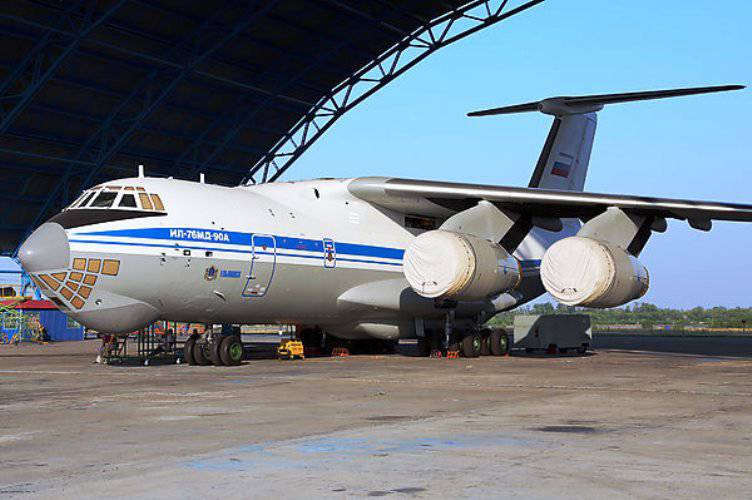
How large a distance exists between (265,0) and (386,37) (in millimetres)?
7512

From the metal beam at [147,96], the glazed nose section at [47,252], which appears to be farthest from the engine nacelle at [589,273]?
the metal beam at [147,96]

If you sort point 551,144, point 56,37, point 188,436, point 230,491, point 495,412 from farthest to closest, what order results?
point 56,37 → point 551,144 → point 495,412 → point 188,436 → point 230,491

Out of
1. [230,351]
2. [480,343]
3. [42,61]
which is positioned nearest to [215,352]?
[230,351]

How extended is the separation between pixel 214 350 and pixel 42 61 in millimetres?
17502

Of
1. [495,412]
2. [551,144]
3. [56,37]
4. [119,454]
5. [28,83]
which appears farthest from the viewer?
[28,83]

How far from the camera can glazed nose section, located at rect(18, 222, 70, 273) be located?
1697 centimetres

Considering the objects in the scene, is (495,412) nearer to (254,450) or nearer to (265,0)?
(254,450)

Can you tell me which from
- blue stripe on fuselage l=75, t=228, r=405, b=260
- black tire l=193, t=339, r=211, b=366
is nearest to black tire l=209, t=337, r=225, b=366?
black tire l=193, t=339, r=211, b=366

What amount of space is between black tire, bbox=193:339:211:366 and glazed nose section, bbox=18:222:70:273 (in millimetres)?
4280

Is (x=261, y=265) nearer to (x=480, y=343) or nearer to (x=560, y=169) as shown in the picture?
(x=480, y=343)

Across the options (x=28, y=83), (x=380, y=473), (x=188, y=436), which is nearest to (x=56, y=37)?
(x=28, y=83)

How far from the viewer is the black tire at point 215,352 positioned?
19922 millimetres

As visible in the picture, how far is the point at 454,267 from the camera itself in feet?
64.3

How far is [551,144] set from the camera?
28.1m
